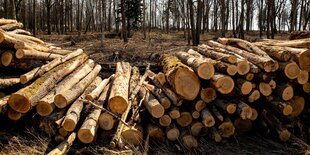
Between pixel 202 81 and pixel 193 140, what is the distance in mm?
1228

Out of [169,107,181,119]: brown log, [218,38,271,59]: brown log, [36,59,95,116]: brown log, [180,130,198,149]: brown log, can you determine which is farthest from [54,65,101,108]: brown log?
[218,38,271,59]: brown log

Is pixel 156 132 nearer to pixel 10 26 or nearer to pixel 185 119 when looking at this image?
pixel 185 119

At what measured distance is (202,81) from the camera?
6.88 meters

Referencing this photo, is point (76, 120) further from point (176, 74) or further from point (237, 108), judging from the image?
point (237, 108)

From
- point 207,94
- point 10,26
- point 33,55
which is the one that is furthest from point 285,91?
point 10,26

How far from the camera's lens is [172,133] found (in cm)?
652

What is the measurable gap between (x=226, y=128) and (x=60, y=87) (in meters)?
3.56

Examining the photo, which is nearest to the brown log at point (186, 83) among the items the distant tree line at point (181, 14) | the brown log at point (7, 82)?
the brown log at point (7, 82)

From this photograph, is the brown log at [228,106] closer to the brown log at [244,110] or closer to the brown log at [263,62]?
the brown log at [244,110]

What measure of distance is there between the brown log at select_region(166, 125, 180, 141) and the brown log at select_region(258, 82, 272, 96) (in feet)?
6.13

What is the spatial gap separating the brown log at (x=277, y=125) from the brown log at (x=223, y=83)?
1146 millimetres

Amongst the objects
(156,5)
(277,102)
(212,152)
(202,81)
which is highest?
(156,5)

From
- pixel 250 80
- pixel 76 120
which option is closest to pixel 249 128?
pixel 250 80

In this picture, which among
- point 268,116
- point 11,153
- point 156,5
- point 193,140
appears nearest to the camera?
point 11,153
